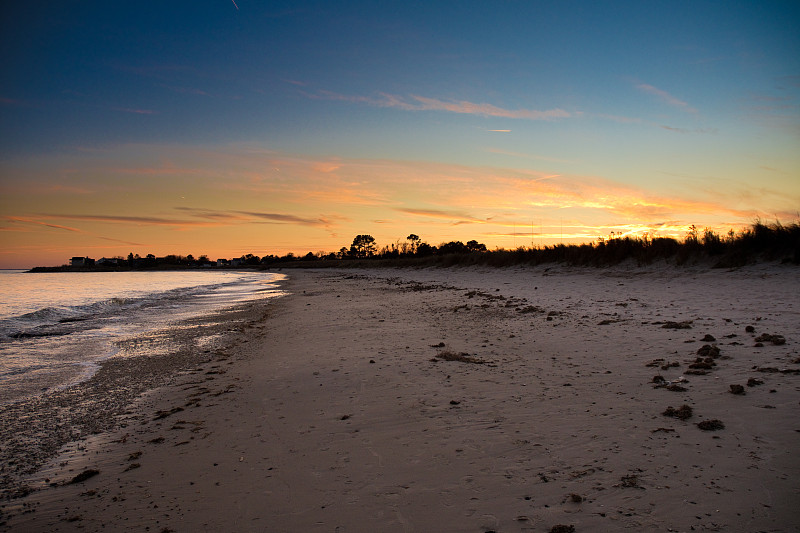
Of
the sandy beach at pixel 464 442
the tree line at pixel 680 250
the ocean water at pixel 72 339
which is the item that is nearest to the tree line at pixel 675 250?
the tree line at pixel 680 250

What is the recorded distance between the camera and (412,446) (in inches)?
142

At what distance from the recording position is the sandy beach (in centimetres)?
263

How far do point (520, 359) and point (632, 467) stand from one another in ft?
10.8

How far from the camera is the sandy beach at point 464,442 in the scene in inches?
104

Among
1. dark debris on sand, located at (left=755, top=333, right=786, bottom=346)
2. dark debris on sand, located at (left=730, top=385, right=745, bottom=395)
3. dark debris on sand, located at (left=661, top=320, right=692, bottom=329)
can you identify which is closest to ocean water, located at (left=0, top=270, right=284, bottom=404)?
dark debris on sand, located at (left=730, top=385, right=745, bottom=395)

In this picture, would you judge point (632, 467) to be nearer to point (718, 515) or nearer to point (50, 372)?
point (718, 515)

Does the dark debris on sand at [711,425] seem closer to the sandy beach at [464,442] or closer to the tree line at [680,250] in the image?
Result: the sandy beach at [464,442]

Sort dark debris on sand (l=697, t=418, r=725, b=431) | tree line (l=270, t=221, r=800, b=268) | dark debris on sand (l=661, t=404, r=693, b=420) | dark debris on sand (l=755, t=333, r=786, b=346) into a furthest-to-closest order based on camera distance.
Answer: tree line (l=270, t=221, r=800, b=268) → dark debris on sand (l=755, t=333, r=786, b=346) → dark debris on sand (l=661, t=404, r=693, b=420) → dark debris on sand (l=697, t=418, r=725, b=431)

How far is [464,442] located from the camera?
3605mm

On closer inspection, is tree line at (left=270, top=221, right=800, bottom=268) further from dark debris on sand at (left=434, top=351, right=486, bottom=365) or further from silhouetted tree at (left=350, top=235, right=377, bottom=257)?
silhouetted tree at (left=350, top=235, right=377, bottom=257)

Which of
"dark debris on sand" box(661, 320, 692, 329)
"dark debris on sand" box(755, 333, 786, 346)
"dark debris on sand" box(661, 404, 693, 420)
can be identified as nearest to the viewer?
"dark debris on sand" box(661, 404, 693, 420)

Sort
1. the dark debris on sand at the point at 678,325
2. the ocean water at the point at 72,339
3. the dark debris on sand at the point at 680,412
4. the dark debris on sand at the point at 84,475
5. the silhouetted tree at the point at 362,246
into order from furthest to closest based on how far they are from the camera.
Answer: the silhouetted tree at the point at 362,246 → the dark debris on sand at the point at 678,325 → the ocean water at the point at 72,339 → the dark debris on sand at the point at 680,412 → the dark debris on sand at the point at 84,475

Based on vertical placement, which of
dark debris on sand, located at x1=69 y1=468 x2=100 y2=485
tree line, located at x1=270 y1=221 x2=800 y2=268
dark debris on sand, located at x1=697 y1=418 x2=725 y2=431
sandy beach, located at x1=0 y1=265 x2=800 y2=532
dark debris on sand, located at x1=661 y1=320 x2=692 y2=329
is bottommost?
dark debris on sand, located at x1=69 y1=468 x2=100 y2=485

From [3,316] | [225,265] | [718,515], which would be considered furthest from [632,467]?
[225,265]
